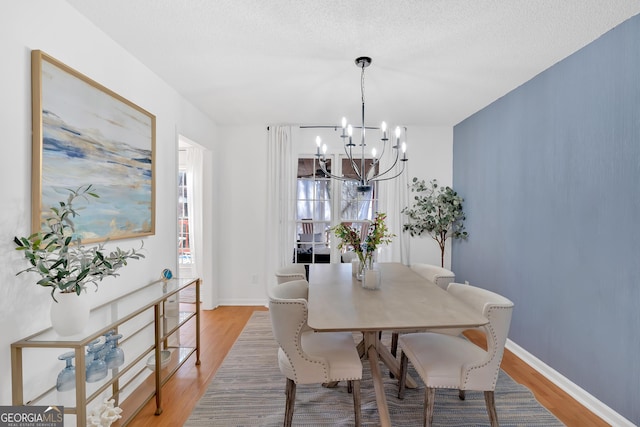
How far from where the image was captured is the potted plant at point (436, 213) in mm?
4016

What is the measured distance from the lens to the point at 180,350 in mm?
2777

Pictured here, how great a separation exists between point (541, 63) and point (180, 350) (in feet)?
13.2

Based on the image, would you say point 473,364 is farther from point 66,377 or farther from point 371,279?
point 66,377

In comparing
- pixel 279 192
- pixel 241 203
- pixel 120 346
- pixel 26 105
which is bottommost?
pixel 120 346

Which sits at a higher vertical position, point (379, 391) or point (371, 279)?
point (371, 279)

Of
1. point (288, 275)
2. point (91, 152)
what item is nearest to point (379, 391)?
point (288, 275)

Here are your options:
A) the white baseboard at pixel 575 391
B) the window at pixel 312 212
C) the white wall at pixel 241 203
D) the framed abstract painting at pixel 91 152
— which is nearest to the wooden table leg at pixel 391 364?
the white baseboard at pixel 575 391

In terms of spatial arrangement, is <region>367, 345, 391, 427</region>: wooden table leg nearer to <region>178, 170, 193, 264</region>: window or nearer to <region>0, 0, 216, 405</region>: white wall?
<region>0, 0, 216, 405</region>: white wall

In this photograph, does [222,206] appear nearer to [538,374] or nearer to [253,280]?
[253,280]

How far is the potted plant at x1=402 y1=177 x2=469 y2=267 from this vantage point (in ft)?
13.2

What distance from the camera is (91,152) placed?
6.07 ft

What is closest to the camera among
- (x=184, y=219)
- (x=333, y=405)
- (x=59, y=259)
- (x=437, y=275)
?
(x=59, y=259)

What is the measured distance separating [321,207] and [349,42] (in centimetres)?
256

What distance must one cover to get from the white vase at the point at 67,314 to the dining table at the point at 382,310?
1119 mm
